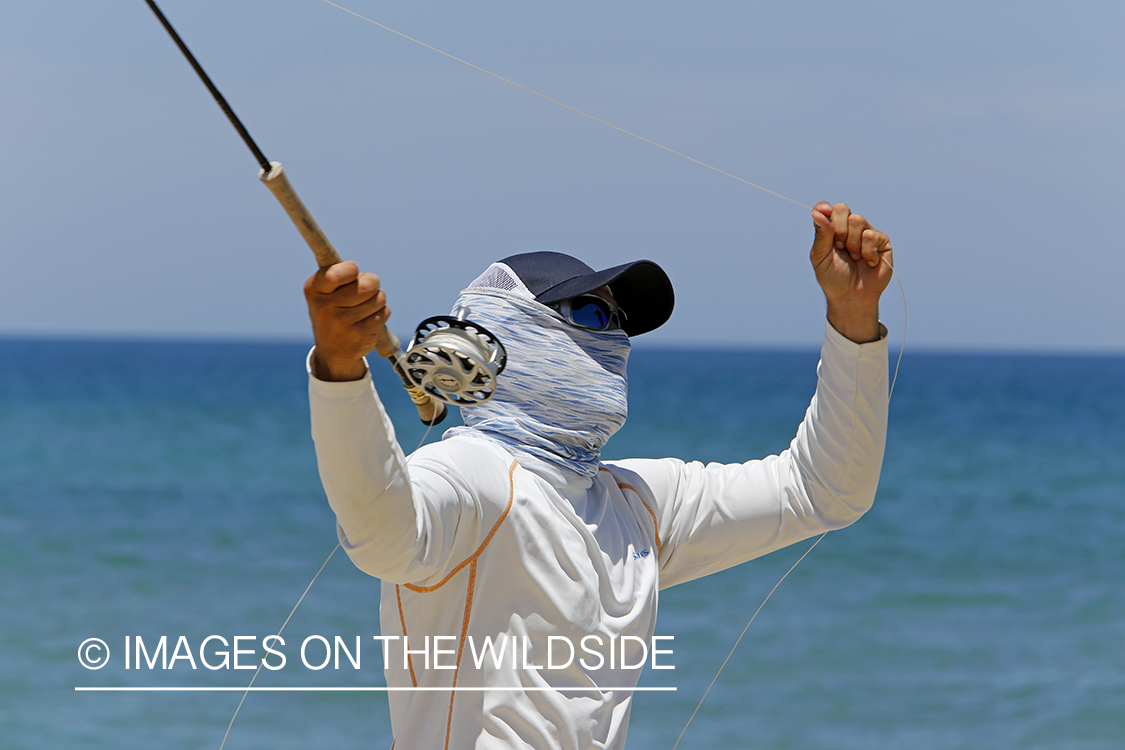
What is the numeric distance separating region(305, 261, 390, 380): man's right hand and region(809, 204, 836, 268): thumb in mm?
1080

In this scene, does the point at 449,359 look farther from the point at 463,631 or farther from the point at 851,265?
the point at 851,265

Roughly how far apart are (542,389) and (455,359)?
0.33m

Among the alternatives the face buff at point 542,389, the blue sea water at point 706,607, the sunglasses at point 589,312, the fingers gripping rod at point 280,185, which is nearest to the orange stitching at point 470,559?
the face buff at point 542,389

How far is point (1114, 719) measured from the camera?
7.38 meters

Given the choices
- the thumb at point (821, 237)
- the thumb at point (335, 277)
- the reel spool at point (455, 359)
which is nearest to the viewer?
the thumb at point (335, 277)

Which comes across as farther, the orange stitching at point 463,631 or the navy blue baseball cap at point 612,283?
the navy blue baseball cap at point 612,283

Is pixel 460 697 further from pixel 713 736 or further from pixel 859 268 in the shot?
pixel 713 736

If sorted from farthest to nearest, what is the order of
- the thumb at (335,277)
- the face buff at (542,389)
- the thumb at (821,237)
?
1. the thumb at (821,237)
2. the face buff at (542,389)
3. the thumb at (335,277)

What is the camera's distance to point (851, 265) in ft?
8.14

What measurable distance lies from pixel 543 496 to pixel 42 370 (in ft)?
174

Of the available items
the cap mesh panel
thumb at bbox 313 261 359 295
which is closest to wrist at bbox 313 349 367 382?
thumb at bbox 313 261 359 295

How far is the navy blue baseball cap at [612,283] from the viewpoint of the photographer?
232 cm

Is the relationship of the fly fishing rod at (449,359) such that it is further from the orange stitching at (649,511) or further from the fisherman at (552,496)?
the orange stitching at (649,511)

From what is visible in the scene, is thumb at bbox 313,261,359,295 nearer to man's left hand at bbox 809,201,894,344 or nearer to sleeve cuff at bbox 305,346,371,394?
sleeve cuff at bbox 305,346,371,394
